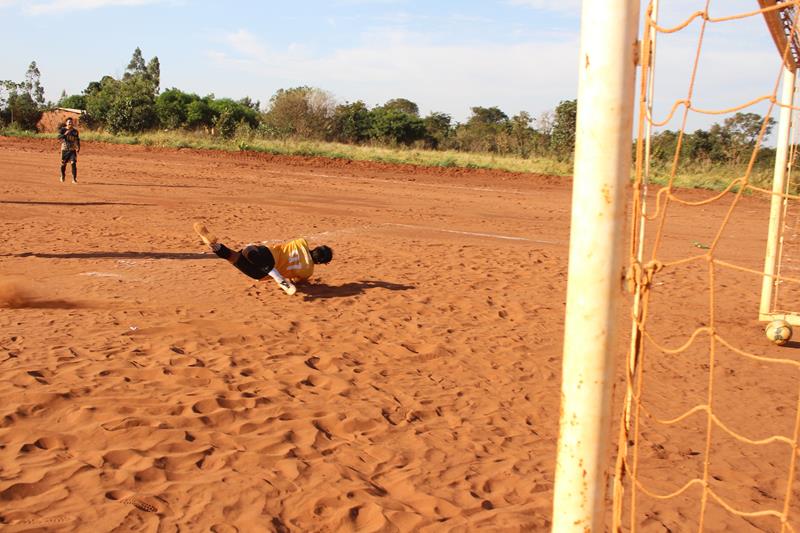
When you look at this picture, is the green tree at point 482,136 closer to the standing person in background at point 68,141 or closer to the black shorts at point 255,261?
the standing person in background at point 68,141

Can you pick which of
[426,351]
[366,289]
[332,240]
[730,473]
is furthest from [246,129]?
[730,473]

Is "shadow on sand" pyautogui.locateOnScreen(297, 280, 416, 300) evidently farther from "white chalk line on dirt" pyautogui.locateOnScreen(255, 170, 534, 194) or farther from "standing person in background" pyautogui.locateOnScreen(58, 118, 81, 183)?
"white chalk line on dirt" pyautogui.locateOnScreen(255, 170, 534, 194)

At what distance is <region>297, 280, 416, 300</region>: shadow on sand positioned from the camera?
871cm

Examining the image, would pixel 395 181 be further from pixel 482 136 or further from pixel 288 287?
pixel 482 136

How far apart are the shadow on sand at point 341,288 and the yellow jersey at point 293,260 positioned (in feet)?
0.80

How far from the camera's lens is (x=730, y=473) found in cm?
482

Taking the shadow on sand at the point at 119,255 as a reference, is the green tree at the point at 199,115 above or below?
above

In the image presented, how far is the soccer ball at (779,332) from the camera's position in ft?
25.1

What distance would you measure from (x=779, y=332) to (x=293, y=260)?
16.9 feet

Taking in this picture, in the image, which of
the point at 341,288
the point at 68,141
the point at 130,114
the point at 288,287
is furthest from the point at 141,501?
the point at 130,114

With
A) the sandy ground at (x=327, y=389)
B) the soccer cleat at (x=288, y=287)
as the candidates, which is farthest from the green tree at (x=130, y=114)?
the soccer cleat at (x=288, y=287)

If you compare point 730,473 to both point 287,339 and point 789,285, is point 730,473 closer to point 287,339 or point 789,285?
point 287,339

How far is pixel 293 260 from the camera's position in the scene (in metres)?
8.66

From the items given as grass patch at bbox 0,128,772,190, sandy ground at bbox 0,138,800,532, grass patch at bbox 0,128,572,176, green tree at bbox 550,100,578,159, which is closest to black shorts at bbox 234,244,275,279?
sandy ground at bbox 0,138,800,532
